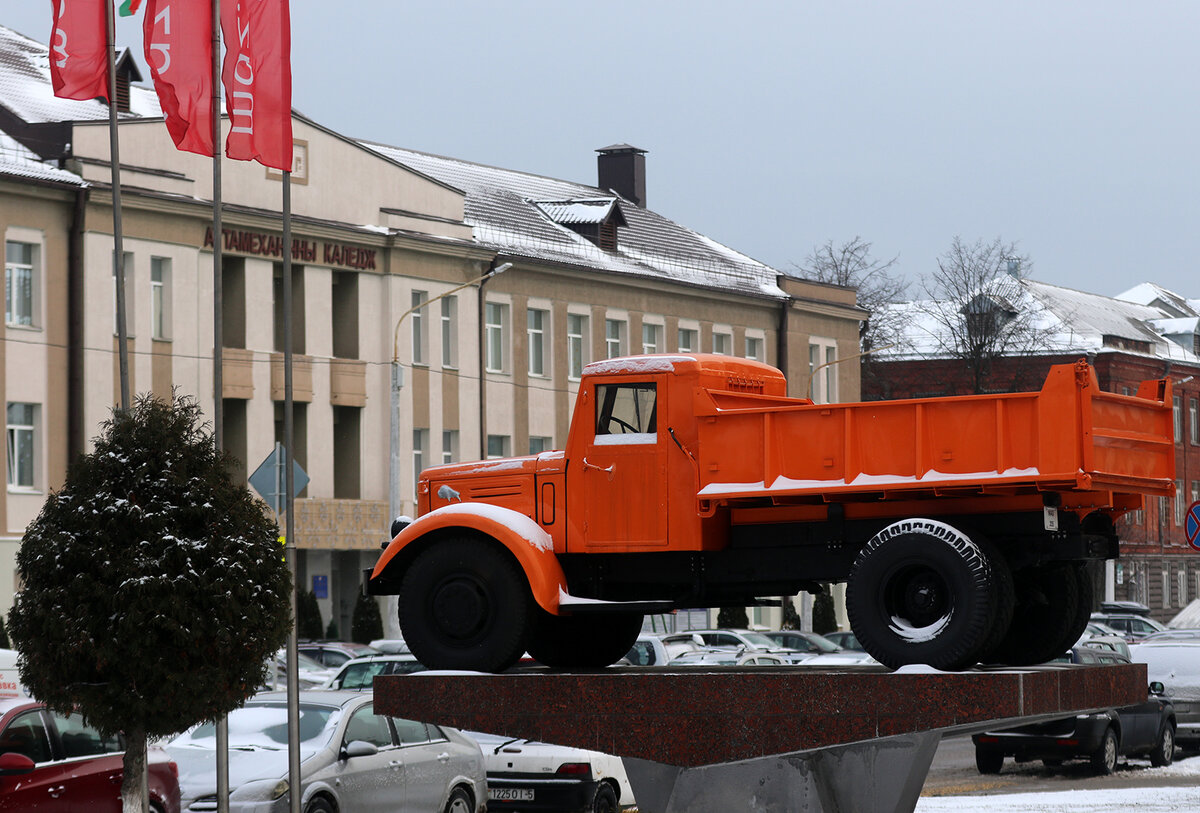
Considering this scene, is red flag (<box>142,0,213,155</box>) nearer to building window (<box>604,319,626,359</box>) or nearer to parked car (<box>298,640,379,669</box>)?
parked car (<box>298,640,379,669</box>)

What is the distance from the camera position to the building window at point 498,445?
57031mm

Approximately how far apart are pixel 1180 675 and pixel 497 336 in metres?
27.2

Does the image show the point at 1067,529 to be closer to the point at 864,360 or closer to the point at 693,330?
the point at 693,330

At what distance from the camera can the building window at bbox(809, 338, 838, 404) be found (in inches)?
2697

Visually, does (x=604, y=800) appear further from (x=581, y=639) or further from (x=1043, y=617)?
(x=1043, y=617)

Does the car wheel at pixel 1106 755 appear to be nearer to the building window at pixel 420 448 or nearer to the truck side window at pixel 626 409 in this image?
the truck side window at pixel 626 409

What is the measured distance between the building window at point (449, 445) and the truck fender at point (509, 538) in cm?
3940

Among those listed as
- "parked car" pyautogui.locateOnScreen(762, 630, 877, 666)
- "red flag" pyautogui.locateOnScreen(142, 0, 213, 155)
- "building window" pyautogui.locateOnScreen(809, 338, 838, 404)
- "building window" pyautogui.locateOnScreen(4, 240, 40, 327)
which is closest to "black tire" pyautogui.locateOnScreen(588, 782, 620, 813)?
"red flag" pyautogui.locateOnScreen(142, 0, 213, 155)

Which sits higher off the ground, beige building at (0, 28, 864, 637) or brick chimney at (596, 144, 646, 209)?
brick chimney at (596, 144, 646, 209)

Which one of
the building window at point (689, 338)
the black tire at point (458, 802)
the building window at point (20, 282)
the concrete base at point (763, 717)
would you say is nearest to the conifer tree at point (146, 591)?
the concrete base at point (763, 717)

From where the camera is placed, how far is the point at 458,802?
2119cm

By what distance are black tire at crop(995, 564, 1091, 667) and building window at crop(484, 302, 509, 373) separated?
4182 cm

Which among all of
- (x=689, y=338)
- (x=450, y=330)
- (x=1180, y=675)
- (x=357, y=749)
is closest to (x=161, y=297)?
(x=450, y=330)

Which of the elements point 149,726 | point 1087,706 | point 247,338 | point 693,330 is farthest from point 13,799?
point 693,330
